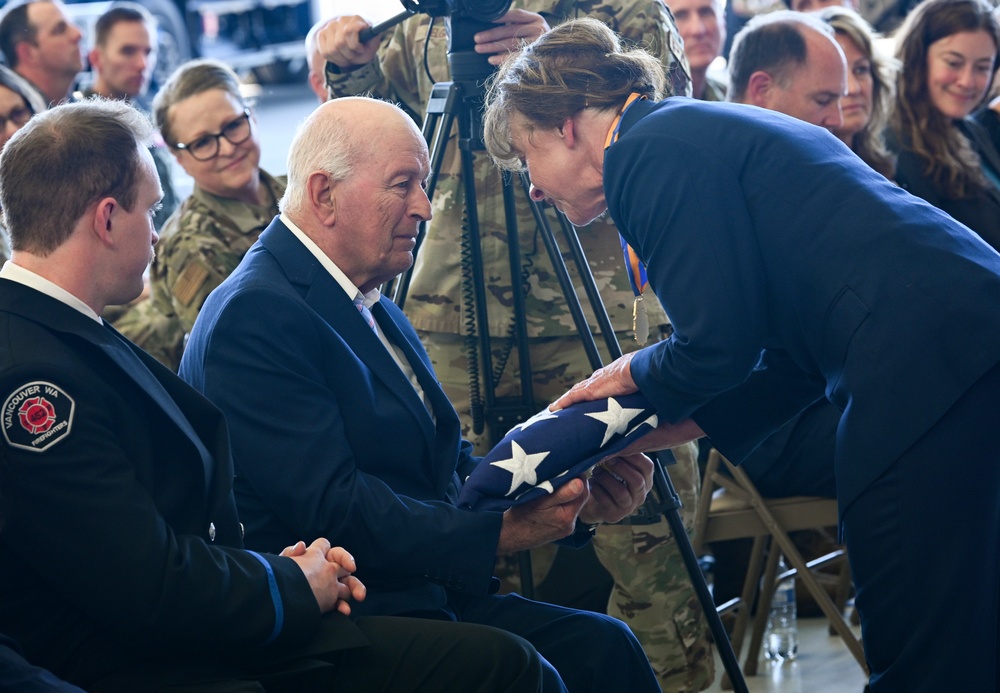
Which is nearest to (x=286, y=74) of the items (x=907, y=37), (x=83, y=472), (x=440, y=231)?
(x=907, y=37)

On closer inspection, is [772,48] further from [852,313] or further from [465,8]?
[852,313]

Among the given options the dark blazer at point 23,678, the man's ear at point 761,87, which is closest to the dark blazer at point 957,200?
the man's ear at point 761,87

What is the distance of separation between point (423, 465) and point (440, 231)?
0.93m

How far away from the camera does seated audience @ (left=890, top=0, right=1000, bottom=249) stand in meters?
3.77

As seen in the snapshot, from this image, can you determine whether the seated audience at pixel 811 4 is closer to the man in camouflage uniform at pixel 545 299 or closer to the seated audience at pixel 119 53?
the man in camouflage uniform at pixel 545 299

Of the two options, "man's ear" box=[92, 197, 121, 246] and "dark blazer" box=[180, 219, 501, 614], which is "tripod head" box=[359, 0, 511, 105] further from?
"man's ear" box=[92, 197, 121, 246]

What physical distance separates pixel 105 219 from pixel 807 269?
3.45ft

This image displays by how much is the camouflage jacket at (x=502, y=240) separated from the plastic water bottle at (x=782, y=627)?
3.43 feet

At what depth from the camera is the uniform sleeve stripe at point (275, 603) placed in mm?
1590

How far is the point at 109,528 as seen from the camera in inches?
57.1

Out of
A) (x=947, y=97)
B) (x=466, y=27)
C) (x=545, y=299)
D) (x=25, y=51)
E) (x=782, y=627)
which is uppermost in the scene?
(x=466, y=27)

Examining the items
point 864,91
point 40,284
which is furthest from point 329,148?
point 864,91

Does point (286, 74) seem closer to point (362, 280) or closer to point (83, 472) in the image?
point (362, 280)

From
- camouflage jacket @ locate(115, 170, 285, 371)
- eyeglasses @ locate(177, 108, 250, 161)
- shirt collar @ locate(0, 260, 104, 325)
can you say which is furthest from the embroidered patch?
eyeglasses @ locate(177, 108, 250, 161)
